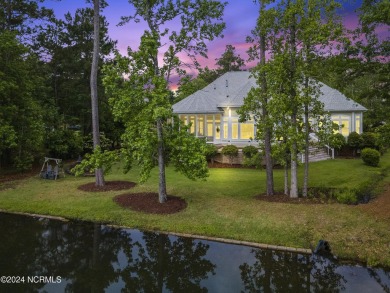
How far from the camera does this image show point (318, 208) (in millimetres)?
11695

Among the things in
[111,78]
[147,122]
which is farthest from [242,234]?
[111,78]

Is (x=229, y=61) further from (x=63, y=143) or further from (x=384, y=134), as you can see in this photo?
(x=384, y=134)

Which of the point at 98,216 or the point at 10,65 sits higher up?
the point at 10,65

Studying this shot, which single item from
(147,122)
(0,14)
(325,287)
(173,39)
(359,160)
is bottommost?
(325,287)

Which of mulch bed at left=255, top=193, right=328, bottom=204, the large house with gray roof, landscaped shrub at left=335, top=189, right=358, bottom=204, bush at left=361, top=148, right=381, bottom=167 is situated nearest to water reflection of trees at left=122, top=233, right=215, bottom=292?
mulch bed at left=255, top=193, right=328, bottom=204

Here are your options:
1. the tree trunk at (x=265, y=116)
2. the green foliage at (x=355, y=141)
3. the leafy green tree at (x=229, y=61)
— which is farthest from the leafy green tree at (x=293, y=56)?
the leafy green tree at (x=229, y=61)

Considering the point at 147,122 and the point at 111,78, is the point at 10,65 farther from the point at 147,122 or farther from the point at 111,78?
the point at 147,122

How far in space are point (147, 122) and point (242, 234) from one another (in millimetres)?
5345

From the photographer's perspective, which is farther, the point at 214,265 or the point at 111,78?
the point at 111,78

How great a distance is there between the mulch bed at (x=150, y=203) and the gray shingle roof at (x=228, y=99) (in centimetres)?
1396

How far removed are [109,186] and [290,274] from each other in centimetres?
1116

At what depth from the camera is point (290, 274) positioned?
7.14 metres

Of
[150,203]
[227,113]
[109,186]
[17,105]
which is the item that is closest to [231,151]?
[227,113]

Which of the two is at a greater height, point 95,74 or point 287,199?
point 95,74
